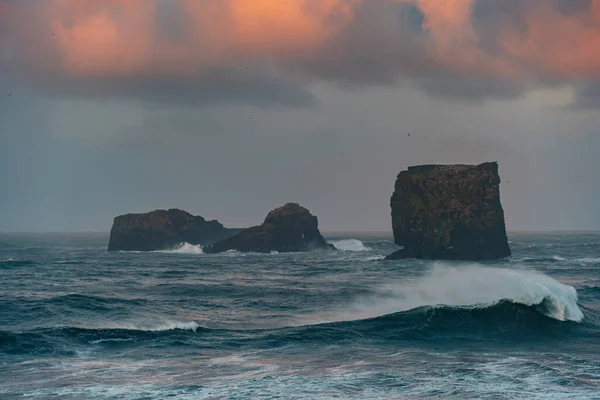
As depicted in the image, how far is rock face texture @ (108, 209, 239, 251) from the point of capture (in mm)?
128250

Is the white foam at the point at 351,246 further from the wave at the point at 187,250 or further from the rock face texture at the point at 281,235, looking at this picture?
the wave at the point at 187,250

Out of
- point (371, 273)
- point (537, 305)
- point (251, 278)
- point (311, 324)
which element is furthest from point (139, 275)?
point (537, 305)

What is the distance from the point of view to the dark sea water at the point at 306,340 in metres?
20.8

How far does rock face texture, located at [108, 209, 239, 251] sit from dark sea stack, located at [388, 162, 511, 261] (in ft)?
178

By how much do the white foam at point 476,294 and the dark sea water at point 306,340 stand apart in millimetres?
121

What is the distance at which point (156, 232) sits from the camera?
423 feet

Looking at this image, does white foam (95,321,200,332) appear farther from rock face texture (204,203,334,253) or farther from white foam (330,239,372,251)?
white foam (330,239,372,251)

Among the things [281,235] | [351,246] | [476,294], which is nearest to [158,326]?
[476,294]

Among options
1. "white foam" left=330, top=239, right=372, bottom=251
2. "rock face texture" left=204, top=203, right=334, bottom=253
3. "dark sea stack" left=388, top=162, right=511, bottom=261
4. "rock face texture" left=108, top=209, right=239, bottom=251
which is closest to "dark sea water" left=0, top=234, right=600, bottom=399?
"dark sea stack" left=388, top=162, right=511, bottom=261

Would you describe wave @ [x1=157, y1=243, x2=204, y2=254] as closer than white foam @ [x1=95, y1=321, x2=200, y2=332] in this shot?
No

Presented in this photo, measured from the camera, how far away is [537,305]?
114 feet

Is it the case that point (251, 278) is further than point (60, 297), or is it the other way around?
point (251, 278)

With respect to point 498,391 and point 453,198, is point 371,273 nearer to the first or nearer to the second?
point 453,198

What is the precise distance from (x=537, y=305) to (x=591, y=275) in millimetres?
29640
